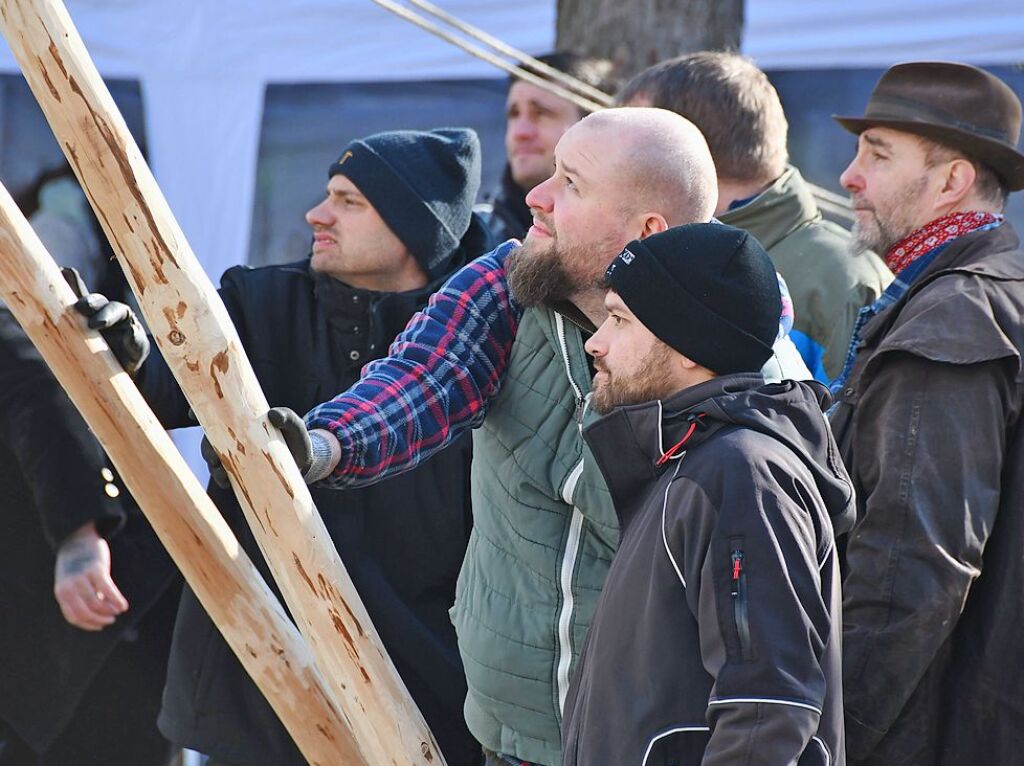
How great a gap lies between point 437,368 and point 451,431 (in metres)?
0.11

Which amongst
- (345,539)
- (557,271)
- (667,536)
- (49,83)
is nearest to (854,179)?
(557,271)

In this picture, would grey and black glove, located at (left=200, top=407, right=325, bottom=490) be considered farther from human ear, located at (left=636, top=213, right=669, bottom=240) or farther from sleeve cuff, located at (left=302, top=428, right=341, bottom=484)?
human ear, located at (left=636, top=213, right=669, bottom=240)

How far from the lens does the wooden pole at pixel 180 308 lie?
2.16 metres

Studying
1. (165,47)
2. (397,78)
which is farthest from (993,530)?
(165,47)

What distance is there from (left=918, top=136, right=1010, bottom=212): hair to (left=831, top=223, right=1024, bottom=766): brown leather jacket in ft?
1.25

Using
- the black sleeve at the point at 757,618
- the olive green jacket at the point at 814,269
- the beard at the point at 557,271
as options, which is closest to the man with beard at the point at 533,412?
the beard at the point at 557,271

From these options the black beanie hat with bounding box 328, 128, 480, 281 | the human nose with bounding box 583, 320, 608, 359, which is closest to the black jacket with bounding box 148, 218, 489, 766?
the black beanie hat with bounding box 328, 128, 480, 281

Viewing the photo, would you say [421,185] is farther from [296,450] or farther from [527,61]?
[296,450]

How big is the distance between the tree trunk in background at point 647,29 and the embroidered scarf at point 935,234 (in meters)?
2.07

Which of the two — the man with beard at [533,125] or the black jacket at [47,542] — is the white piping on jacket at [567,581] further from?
the man with beard at [533,125]

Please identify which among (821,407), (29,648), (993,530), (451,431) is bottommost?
(29,648)

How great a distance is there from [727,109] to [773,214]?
0.90 ft

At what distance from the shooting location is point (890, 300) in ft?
9.42

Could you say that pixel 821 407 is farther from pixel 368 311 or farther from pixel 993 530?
pixel 368 311
